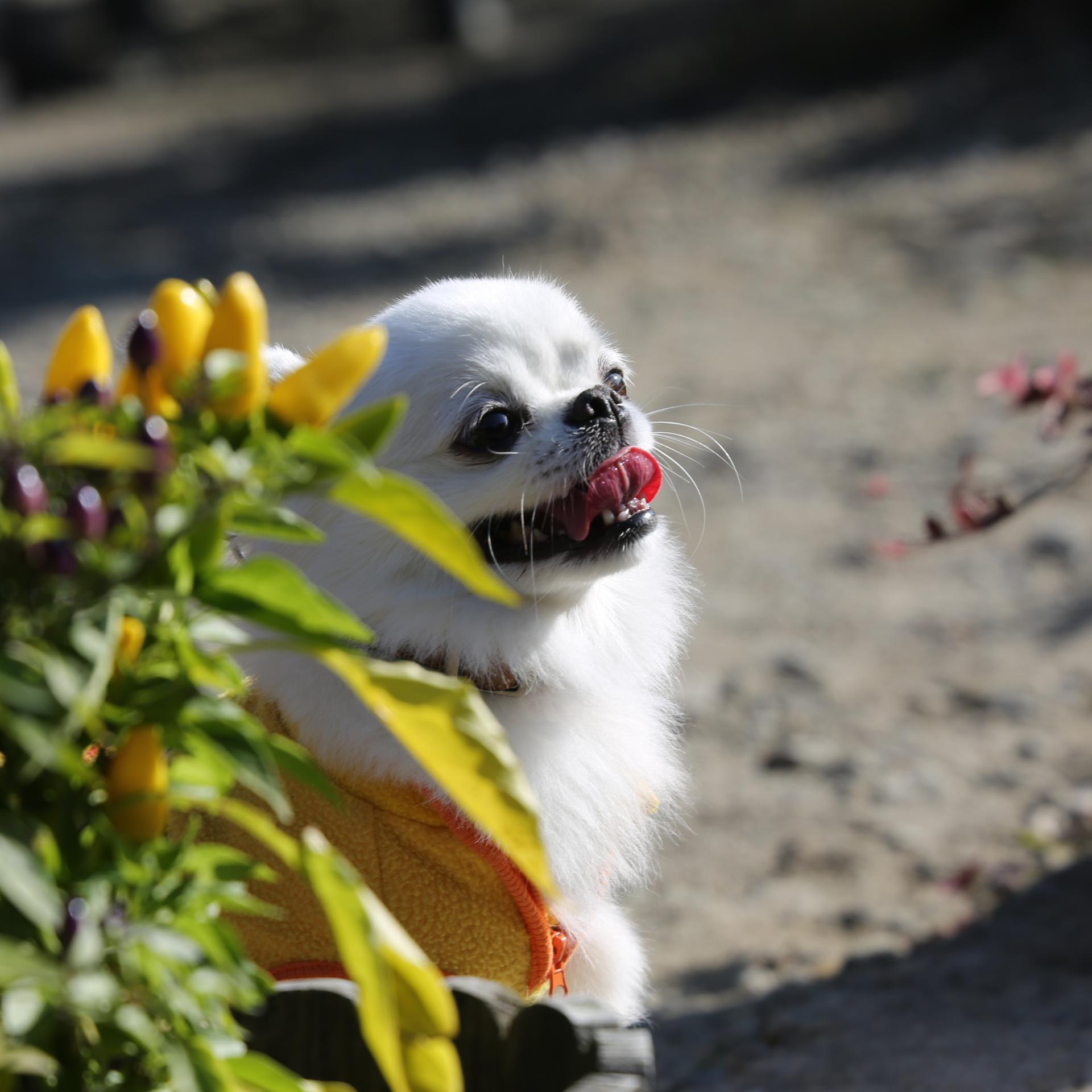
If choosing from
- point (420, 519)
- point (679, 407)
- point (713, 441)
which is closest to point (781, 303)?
point (713, 441)

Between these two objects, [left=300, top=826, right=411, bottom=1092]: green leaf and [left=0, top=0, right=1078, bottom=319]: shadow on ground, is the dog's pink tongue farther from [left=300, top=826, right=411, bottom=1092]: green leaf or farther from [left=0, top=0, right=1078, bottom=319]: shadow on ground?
[left=0, top=0, right=1078, bottom=319]: shadow on ground

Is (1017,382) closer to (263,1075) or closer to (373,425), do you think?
(373,425)

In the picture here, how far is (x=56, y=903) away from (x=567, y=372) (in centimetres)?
173

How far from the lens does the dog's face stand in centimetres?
241

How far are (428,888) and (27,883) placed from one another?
1.20 m

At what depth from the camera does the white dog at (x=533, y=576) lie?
7.72 ft

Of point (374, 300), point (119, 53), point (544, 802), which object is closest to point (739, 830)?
point (544, 802)

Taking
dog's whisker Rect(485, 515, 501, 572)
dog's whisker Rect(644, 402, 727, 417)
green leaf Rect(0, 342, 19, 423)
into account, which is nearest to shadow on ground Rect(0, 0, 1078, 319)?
dog's whisker Rect(644, 402, 727, 417)

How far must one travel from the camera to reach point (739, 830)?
402cm

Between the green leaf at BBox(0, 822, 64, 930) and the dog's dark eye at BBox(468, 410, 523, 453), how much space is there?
1465 millimetres

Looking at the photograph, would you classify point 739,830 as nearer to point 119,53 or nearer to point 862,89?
point 862,89

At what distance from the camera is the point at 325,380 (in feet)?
3.98

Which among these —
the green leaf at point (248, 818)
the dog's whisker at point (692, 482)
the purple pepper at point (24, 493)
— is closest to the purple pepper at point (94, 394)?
the purple pepper at point (24, 493)

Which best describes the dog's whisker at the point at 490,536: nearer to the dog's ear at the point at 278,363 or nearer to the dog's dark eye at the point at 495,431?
the dog's dark eye at the point at 495,431
